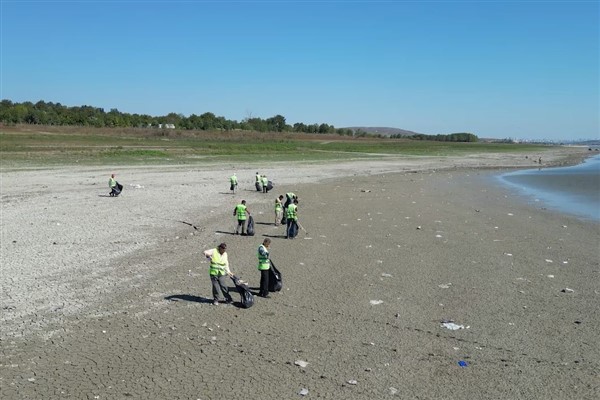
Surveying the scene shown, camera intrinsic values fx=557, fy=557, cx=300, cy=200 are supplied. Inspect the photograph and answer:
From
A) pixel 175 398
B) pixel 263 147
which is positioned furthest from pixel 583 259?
pixel 263 147

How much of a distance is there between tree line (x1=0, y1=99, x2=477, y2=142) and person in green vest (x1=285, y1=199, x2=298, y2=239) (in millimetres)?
106479

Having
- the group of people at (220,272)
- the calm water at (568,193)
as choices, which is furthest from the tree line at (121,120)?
the group of people at (220,272)

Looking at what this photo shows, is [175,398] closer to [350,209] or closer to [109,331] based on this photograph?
[109,331]

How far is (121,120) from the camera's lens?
430ft

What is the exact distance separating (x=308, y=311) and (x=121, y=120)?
12865 centimetres

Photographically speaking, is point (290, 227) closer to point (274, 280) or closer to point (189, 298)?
point (274, 280)

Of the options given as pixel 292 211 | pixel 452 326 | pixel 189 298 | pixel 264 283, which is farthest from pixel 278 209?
pixel 452 326

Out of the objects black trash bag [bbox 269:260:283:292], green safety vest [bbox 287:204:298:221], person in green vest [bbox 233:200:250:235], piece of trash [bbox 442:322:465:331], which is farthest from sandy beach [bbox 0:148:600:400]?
green safety vest [bbox 287:204:298:221]

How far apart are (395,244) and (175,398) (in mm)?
11588

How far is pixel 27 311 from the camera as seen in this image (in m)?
11.0

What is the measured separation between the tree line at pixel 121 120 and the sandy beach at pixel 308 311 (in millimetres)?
105849

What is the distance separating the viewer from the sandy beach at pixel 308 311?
8.31m

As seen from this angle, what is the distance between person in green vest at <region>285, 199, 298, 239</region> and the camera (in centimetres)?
1834

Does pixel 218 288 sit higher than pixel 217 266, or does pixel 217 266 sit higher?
pixel 217 266
